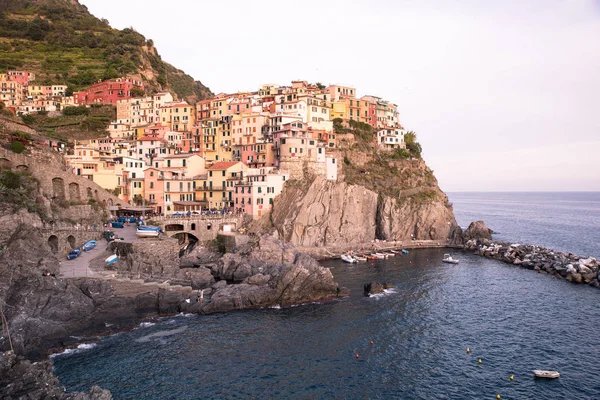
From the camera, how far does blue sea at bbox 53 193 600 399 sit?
1172 inches

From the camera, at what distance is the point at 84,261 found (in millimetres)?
46938

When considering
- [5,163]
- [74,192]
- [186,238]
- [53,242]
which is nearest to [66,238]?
[53,242]

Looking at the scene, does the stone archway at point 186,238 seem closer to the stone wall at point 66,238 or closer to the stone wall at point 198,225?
the stone wall at point 198,225

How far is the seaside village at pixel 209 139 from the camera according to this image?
70.3 m

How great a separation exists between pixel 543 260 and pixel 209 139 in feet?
191

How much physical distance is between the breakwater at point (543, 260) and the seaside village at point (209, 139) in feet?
91.8

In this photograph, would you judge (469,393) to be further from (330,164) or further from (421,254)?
(330,164)

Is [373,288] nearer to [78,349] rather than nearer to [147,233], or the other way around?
[147,233]

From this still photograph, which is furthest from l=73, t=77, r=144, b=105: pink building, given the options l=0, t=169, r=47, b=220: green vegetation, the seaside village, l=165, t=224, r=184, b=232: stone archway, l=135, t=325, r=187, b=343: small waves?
l=135, t=325, r=187, b=343: small waves

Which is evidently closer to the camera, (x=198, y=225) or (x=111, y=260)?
(x=111, y=260)

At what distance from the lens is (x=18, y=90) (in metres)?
101

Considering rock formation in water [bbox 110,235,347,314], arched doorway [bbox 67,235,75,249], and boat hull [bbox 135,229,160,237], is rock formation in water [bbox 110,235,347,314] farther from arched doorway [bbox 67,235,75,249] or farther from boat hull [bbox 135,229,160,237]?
arched doorway [bbox 67,235,75,249]

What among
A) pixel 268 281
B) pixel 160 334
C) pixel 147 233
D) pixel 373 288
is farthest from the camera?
pixel 147 233

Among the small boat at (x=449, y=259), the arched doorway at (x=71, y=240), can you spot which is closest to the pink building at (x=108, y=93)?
the arched doorway at (x=71, y=240)
